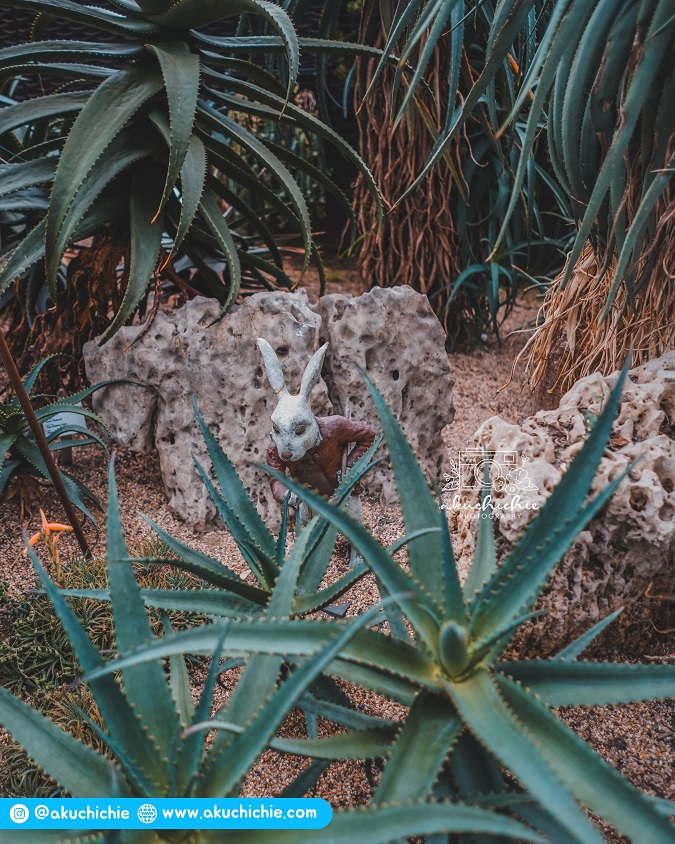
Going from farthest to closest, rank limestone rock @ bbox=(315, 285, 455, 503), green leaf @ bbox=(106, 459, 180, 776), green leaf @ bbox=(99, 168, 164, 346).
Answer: limestone rock @ bbox=(315, 285, 455, 503)
green leaf @ bbox=(99, 168, 164, 346)
green leaf @ bbox=(106, 459, 180, 776)

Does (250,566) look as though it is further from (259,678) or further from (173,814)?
(173,814)

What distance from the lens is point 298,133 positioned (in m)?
4.74

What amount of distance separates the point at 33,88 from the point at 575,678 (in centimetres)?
459

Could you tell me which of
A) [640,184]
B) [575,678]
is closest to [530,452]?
[575,678]

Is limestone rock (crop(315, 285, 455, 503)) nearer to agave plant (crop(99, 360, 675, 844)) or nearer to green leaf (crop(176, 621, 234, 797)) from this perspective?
agave plant (crop(99, 360, 675, 844))

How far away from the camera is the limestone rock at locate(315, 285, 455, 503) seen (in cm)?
230

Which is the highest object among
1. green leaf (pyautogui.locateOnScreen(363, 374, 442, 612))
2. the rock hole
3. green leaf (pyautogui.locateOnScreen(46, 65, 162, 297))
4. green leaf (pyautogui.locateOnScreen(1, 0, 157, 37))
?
green leaf (pyautogui.locateOnScreen(1, 0, 157, 37))

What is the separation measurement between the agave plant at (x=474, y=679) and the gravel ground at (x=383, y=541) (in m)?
0.39

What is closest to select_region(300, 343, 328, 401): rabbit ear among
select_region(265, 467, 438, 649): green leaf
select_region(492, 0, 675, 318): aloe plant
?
select_region(492, 0, 675, 318): aloe plant

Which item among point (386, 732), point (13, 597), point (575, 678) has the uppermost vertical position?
point (575, 678)

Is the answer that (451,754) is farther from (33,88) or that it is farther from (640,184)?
(33,88)

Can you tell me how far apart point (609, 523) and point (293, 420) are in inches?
31.3

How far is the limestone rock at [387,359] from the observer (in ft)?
7.54

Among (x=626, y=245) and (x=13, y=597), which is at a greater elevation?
(x=626, y=245)
